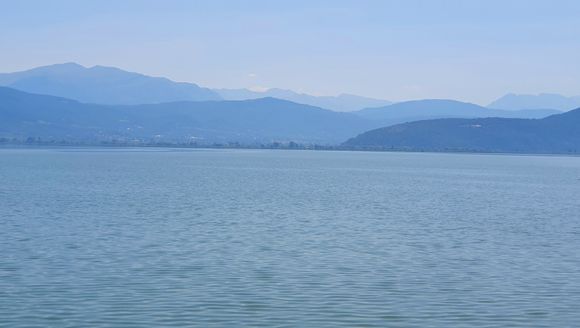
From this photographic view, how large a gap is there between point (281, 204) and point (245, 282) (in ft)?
81.5

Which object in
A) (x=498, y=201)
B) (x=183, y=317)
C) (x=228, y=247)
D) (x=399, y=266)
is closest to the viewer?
(x=183, y=317)

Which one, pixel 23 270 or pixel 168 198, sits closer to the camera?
pixel 23 270

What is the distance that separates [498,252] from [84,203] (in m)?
22.6

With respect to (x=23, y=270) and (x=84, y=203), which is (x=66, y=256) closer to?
(x=23, y=270)

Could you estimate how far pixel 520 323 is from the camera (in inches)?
717

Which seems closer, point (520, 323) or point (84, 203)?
point (520, 323)

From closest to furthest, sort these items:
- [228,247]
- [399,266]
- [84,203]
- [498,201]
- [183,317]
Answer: [183,317] < [399,266] < [228,247] < [84,203] < [498,201]

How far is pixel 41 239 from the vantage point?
2809 cm

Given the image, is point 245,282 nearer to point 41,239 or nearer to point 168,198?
point 41,239

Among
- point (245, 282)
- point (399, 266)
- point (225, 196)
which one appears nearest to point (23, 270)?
point (245, 282)

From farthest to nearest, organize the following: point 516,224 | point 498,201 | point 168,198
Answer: point 498,201, point 168,198, point 516,224

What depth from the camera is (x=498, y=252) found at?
2803cm

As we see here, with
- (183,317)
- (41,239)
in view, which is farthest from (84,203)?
(183,317)

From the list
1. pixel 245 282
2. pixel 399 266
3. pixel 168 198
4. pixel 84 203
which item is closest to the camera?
pixel 245 282
